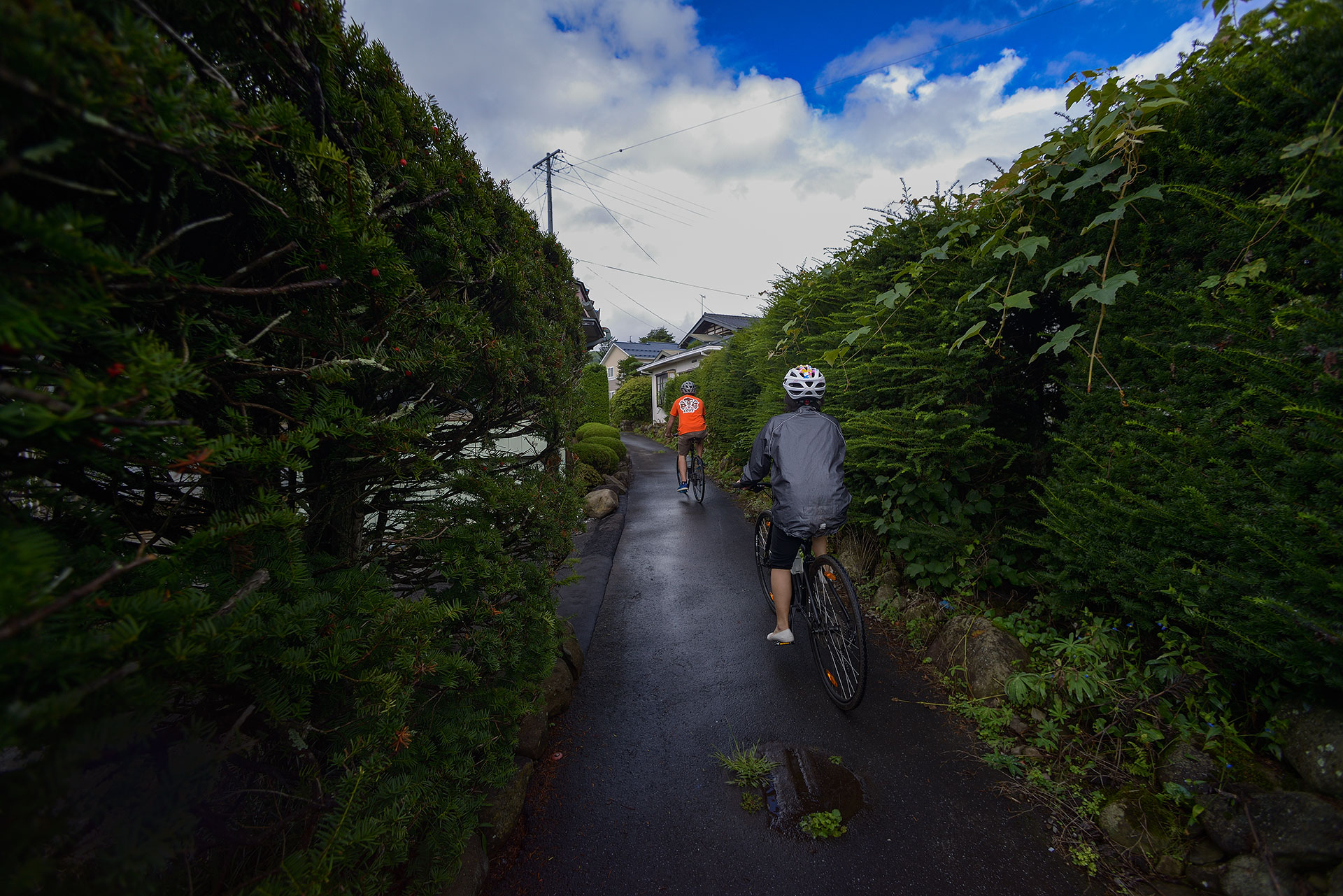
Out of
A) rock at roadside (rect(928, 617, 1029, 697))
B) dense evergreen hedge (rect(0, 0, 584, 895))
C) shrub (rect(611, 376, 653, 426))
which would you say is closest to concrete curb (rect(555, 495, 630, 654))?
dense evergreen hedge (rect(0, 0, 584, 895))

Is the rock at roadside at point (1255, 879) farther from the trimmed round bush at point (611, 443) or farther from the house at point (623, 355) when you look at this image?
the house at point (623, 355)

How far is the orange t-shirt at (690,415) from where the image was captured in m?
8.34

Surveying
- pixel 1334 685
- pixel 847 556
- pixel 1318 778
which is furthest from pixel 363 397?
pixel 847 556

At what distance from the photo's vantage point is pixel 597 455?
9641 millimetres

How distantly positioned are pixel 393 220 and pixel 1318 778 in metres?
3.63

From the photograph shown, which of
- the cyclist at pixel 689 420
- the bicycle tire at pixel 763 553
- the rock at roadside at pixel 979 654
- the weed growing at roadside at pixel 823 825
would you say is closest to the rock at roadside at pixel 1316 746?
the rock at roadside at pixel 979 654

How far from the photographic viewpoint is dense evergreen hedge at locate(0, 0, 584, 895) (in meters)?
0.66

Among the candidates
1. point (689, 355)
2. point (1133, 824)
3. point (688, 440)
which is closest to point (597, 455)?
point (688, 440)

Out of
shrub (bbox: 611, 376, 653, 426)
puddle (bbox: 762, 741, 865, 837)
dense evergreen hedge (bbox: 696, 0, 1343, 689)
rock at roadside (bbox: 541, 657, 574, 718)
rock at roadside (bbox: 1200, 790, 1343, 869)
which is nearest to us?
rock at roadside (bbox: 1200, 790, 1343, 869)

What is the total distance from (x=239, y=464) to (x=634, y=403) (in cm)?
2483

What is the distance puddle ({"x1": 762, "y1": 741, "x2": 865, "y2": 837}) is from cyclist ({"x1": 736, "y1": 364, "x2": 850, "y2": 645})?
0.94 m

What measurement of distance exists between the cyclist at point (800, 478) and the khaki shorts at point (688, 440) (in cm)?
481

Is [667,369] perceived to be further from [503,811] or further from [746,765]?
[503,811]

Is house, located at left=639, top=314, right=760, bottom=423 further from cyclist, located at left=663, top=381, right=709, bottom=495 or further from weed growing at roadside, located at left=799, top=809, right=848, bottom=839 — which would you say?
weed growing at roadside, located at left=799, top=809, right=848, bottom=839
